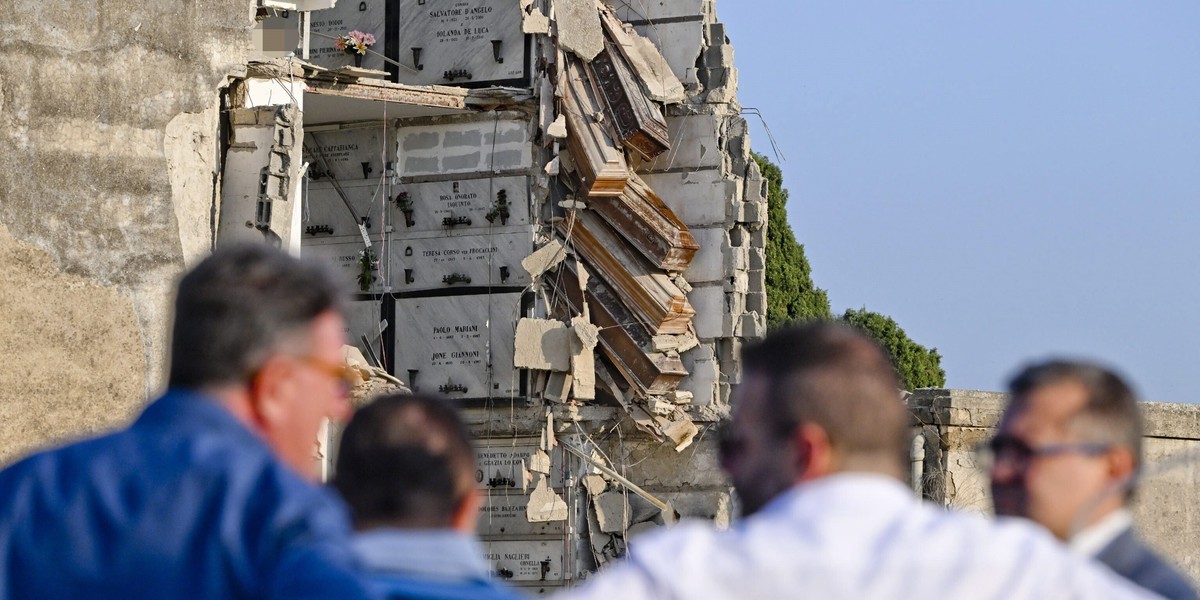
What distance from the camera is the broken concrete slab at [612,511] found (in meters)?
18.8

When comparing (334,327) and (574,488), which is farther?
(574,488)

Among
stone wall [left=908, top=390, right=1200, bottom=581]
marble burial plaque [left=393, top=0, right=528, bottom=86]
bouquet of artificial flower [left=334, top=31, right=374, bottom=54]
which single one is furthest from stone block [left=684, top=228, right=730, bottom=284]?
bouquet of artificial flower [left=334, top=31, right=374, bottom=54]

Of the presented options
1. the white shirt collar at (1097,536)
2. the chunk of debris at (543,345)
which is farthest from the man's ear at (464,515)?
the chunk of debris at (543,345)

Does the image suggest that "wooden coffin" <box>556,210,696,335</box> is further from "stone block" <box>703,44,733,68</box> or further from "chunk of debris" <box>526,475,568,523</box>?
"stone block" <box>703,44,733,68</box>

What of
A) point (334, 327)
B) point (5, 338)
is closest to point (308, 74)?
point (5, 338)

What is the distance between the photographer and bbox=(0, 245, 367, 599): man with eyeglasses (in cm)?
282

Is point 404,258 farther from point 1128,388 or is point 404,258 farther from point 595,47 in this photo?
point 1128,388

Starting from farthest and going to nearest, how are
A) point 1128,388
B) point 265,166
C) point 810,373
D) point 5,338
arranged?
point 265,166 → point 5,338 → point 1128,388 → point 810,373

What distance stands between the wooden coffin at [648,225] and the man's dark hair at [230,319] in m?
15.9

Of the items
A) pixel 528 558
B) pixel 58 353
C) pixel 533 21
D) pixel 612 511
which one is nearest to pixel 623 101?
pixel 533 21

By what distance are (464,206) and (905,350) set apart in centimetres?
2388

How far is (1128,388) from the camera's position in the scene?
3.48 metres

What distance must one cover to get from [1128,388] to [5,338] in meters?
11.8

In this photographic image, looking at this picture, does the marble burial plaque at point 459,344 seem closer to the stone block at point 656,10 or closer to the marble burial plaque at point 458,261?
the marble burial plaque at point 458,261
